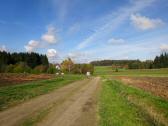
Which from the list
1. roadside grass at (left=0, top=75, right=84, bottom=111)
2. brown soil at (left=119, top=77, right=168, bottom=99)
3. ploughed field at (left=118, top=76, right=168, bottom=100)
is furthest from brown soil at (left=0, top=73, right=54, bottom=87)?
brown soil at (left=119, top=77, right=168, bottom=99)

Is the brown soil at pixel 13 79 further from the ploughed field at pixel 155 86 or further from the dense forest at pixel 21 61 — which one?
the dense forest at pixel 21 61

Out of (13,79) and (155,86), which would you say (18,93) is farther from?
(13,79)

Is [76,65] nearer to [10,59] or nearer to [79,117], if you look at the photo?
[10,59]

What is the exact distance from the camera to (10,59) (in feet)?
429

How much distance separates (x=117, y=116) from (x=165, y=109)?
3984mm

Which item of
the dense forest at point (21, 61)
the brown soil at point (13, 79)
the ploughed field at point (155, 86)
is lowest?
the ploughed field at point (155, 86)

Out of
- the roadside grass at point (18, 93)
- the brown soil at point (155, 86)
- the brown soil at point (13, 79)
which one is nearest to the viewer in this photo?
the roadside grass at point (18, 93)

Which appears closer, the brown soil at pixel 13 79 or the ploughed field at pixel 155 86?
the ploughed field at pixel 155 86

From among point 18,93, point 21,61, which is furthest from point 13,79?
point 21,61

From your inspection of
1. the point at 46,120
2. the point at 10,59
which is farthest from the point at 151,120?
the point at 10,59

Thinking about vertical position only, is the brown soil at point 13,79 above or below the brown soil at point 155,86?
above

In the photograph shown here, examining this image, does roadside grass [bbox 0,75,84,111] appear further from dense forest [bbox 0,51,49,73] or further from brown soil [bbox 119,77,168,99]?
dense forest [bbox 0,51,49,73]

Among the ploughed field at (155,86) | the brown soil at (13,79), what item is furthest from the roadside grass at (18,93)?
the ploughed field at (155,86)

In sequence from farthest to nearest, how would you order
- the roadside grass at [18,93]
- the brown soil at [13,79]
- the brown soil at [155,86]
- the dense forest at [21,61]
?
the dense forest at [21,61] < the brown soil at [13,79] < the brown soil at [155,86] < the roadside grass at [18,93]
